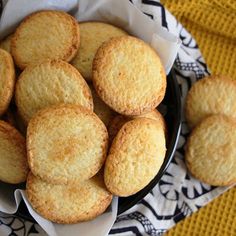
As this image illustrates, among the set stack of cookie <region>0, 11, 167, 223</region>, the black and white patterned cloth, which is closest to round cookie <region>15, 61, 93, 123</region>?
stack of cookie <region>0, 11, 167, 223</region>

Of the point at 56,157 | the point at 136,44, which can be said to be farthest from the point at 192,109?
the point at 56,157

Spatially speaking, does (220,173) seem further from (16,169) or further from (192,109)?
(16,169)

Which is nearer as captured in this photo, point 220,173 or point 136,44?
point 136,44

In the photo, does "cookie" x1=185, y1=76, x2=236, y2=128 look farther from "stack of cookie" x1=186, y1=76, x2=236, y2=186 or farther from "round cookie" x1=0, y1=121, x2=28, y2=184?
"round cookie" x1=0, y1=121, x2=28, y2=184

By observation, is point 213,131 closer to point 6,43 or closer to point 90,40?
point 90,40

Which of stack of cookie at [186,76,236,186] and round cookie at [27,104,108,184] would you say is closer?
round cookie at [27,104,108,184]

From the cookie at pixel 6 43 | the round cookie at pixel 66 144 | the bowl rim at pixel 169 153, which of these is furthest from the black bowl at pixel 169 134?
the cookie at pixel 6 43

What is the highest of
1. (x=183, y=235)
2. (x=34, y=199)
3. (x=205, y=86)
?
(x=205, y=86)
